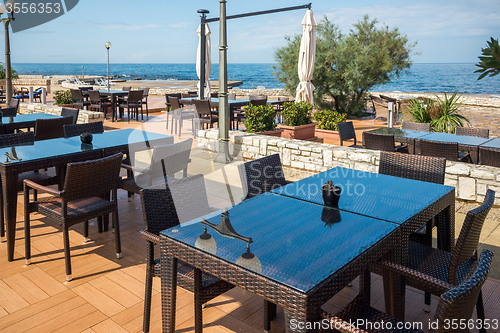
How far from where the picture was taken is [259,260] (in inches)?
56.9

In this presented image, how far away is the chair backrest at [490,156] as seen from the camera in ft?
12.7

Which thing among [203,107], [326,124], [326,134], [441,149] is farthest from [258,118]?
[441,149]

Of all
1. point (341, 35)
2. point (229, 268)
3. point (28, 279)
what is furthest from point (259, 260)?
point (341, 35)

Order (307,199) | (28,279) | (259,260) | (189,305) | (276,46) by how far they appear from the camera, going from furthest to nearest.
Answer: (276,46) < (28,279) < (189,305) < (307,199) < (259,260)

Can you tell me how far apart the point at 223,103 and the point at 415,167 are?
3.52 metres

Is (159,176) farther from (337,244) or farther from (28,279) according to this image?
(337,244)

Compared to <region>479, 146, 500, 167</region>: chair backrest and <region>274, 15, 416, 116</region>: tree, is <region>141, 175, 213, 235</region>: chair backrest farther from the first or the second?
<region>274, 15, 416, 116</region>: tree

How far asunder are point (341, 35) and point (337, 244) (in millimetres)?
13471

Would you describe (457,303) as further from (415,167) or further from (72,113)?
(72,113)

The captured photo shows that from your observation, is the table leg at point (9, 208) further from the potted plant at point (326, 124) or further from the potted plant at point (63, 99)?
the potted plant at point (63, 99)

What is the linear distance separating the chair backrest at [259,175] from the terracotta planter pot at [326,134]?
16.3 feet

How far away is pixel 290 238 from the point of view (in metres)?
1.65

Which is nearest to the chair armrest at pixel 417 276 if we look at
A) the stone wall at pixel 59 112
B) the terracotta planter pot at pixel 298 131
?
the terracotta planter pot at pixel 298 131

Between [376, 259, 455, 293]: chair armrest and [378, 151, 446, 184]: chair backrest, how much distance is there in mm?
1359
